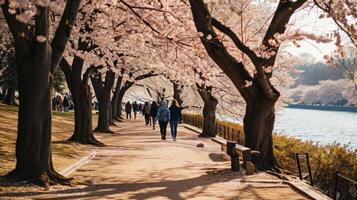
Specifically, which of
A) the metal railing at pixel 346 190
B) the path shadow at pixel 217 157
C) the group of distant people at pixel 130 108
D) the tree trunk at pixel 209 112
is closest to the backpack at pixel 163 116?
the path shadow at pixel 217 157

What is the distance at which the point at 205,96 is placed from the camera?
29438mm

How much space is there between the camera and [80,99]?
21156 mm

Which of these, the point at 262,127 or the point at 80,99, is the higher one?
the point at 80,99

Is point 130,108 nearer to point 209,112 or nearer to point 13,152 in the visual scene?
point 209,112

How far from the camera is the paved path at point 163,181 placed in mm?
10164

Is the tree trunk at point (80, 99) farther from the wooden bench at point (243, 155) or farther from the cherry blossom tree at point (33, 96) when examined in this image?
the cherry blossom tree at point (33, 96)

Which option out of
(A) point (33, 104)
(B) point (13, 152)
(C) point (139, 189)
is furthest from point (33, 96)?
(B) point (13, 152)

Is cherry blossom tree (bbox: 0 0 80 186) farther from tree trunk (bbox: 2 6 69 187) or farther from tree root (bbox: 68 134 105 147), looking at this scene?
tree root (bbox: 68 134 105 147)

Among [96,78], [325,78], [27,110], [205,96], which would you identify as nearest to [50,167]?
[27,110]

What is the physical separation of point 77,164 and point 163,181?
363 cm

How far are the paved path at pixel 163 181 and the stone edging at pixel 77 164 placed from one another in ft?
0.57

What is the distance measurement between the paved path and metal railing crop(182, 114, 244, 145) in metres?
8.21

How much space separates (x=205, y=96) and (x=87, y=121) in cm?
963

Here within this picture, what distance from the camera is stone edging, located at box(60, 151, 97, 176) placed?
42.6 ft
